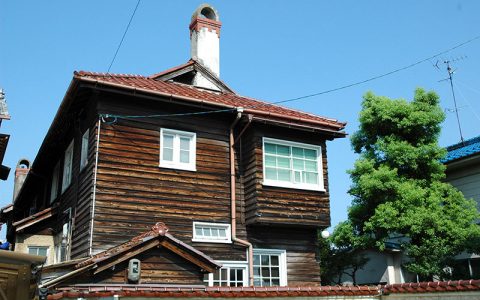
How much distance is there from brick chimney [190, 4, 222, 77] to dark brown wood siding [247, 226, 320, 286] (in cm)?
625

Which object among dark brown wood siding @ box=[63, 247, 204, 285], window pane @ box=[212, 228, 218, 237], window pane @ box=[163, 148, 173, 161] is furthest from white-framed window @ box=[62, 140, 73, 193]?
dark brown wood siding @ box=[63, 247, 204, 285]

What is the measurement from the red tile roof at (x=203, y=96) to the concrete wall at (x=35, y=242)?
6.54 meters

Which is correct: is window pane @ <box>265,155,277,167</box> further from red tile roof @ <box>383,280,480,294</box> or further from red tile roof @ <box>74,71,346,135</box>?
red tile roof @ <box>383,280,480,294</box>

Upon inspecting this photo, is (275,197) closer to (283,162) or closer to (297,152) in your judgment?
(283,162)

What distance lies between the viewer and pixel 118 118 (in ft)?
44.3

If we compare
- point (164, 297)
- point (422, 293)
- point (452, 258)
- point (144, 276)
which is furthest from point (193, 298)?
point (452, 258)

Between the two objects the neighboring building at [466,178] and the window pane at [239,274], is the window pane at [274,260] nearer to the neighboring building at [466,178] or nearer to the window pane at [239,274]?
the window pane at [239,274]

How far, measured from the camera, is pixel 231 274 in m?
14.0

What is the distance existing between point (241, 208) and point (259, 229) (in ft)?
2.65

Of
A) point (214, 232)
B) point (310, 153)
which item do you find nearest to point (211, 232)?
point (214, 232)

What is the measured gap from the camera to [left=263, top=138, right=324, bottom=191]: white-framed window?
14.8m

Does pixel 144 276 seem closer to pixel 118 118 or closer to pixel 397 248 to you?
pixel 118 118

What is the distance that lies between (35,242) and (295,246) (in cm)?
900

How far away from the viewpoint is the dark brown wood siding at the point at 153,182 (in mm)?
12820
